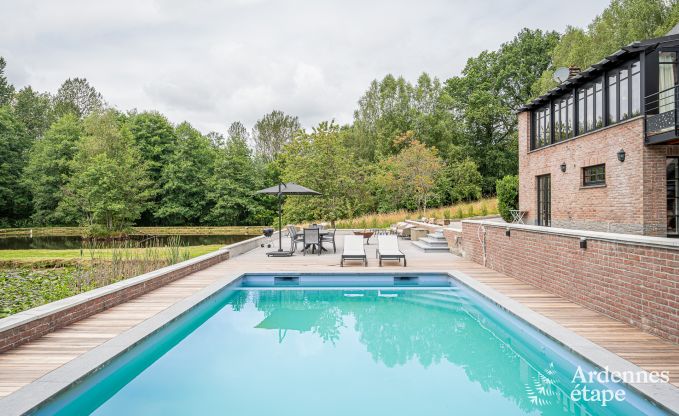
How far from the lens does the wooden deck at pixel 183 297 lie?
155 inches

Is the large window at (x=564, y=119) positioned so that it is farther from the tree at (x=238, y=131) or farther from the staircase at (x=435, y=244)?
the tree at (x=238, y=131)

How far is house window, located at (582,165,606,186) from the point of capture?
12859mm

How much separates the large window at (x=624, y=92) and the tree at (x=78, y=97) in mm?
43179

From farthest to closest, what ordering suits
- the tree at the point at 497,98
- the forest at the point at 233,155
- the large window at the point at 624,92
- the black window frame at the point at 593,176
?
the tree at the point at 497,98
the forest at the point at 233,155
the black window frame at the point at 593,176
the large window at the point at 624,92

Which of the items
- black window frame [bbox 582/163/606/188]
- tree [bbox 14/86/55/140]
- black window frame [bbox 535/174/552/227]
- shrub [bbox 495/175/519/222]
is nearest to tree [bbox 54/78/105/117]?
tree [bbox 14/86/55/140]

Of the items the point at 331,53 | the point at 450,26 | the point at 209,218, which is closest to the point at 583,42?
the point at 450,26

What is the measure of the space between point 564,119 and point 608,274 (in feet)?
38.4

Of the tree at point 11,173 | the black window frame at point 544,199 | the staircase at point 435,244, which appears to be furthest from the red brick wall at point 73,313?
the tree at point 11,173

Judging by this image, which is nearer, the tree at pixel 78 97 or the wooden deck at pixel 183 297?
the wooden deck at pixel 183 297

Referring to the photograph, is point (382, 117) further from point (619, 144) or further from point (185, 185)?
point (619, 144)

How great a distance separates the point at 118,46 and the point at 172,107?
22.1 metres

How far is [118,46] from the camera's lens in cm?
1992

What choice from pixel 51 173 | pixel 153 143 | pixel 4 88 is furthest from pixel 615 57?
pixel 4 88

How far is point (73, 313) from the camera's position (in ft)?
18.0
